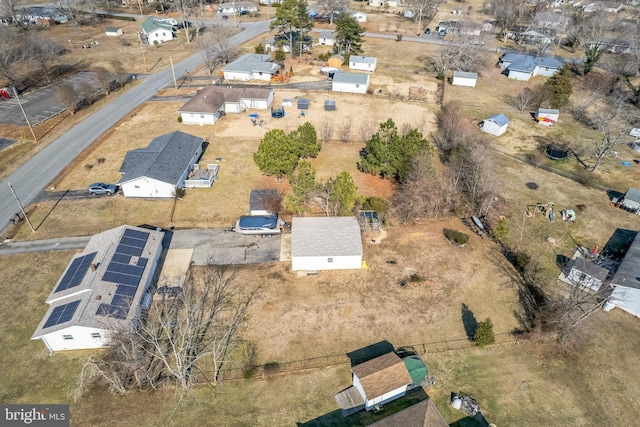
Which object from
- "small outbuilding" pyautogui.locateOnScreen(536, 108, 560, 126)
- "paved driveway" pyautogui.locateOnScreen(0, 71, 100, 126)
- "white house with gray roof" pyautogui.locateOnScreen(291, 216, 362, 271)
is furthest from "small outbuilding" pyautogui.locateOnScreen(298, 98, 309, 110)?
"small outbuilding" pyautogui.locateOnScreen(536, 108, 560, 126)

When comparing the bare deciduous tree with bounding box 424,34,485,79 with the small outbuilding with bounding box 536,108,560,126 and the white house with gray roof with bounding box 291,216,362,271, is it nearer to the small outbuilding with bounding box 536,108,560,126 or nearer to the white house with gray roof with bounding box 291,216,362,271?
the small outbuilding with bounding box 536,108,560,126

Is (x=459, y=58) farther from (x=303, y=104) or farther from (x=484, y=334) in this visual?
(x=484, y=334)

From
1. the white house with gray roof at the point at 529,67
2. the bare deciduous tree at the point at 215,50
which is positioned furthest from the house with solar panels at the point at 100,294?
the white house with gray roof at the point at 529,67

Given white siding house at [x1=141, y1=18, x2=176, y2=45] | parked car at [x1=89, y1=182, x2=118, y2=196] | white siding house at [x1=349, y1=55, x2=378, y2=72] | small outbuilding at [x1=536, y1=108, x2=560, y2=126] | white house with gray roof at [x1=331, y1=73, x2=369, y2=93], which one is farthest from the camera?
white siding house at [x1=141, y1=18, x2=176, y2=45]

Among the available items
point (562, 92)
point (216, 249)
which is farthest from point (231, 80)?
point (562, 92)

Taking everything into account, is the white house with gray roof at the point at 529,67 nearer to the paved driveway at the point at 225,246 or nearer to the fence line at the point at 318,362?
the fence line at the point at 318,362

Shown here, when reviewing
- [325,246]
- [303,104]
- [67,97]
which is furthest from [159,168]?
[303,104]
